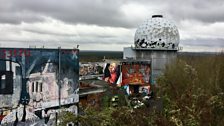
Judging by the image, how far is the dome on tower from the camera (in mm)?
41344

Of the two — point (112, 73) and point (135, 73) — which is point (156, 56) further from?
point (112, 73)

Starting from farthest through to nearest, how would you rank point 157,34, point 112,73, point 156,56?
point 156,56, point 157,34, point 112,73

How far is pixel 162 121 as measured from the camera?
213 inches

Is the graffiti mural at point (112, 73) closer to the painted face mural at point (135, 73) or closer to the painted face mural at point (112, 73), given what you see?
the painted face mural at point (112, 73)

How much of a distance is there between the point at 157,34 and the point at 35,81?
26456 mm

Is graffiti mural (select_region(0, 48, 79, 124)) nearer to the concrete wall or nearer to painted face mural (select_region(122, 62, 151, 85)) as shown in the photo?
painted face mural (select_region(122, 62, 151, 85))

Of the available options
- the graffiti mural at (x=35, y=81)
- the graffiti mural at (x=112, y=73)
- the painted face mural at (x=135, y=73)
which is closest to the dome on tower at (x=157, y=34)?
the painted face mural at (x=135, y=73)

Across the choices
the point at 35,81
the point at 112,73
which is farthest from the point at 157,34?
the point at 35,81

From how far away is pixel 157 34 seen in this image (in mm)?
41125

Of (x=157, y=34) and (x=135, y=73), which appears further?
(x=157, y=34)

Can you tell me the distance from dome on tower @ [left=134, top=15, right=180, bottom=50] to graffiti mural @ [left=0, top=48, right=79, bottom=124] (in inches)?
914

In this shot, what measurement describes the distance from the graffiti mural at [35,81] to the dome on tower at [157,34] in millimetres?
23228

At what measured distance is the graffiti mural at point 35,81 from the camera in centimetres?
1545

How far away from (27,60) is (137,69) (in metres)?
22.3
